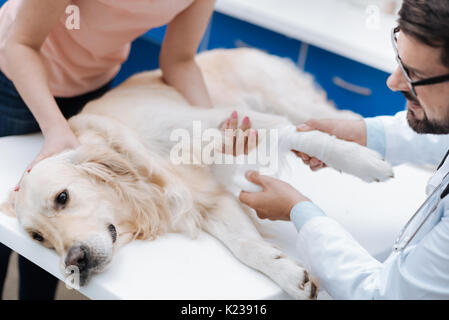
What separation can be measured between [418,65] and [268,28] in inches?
72.7

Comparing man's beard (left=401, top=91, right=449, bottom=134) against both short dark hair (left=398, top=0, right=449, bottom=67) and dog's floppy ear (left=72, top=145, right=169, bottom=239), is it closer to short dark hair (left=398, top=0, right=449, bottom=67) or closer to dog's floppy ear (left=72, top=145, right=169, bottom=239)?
short dark hair (left=398, top=0, right=449, bottom=67)

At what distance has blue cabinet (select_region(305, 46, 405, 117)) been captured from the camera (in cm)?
243

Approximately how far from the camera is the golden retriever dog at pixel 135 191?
1060 millimetres

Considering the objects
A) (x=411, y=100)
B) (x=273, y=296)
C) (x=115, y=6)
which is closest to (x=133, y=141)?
(x=115, y=6)

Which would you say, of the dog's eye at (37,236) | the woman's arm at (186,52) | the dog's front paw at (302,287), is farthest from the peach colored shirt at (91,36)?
the dog's front paw at (302,287)

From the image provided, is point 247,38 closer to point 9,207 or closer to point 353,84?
point 353,84

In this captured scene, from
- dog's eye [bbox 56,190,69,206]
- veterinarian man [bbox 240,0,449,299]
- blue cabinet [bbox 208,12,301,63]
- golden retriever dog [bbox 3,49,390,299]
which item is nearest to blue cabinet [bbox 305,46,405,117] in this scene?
blue cabinet [bbox 208,12,301,63]

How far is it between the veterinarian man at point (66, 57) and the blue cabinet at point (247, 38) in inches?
40.9

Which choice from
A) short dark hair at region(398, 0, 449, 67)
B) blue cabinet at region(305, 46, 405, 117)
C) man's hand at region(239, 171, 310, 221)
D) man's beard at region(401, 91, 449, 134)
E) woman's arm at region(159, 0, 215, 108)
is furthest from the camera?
blue cabinet at region(305, 46, 405, 117)

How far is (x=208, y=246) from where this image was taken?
1158 millimetres

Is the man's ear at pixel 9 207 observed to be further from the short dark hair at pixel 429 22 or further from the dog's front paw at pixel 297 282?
the short dark hair at pixel 429 22

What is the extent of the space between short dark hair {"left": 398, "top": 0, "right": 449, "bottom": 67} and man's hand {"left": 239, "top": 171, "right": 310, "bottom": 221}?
0.46 m

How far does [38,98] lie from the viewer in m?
1.24

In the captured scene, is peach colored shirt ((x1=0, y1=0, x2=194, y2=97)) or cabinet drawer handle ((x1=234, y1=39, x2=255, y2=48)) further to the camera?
cabinet drawer handle ((x1=234, y1=39, x2=255, y2=48))
